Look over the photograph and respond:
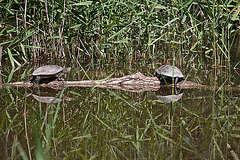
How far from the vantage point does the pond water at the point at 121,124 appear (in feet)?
4.28

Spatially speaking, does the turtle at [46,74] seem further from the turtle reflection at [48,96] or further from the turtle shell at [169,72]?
the turtle shell at [169,72]

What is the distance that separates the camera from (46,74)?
10.2 feet

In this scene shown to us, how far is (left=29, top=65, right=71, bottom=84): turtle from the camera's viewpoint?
10.1 ft

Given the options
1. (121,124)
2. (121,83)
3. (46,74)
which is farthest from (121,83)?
(121,124)

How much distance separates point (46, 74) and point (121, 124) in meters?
1.64

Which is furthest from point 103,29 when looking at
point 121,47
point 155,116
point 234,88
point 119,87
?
point 155,116

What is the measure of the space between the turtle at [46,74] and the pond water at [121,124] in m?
0.34

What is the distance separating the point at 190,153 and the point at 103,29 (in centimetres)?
327

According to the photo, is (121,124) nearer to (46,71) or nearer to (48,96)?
(48,96)

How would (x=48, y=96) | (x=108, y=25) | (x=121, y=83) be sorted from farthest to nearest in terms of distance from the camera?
1. (x=108, y=25)
2. (x=121, y=83)
3. (x=48, y=96)

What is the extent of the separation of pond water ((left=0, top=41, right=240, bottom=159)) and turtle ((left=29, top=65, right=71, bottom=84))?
343mm

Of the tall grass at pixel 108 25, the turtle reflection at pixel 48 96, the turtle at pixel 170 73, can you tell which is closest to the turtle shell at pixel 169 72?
the turtle at pixel 170 73

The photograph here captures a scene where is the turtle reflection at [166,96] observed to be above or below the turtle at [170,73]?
below

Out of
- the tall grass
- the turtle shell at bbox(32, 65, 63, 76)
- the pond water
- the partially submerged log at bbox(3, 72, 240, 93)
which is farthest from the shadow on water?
Result: the tall grass
